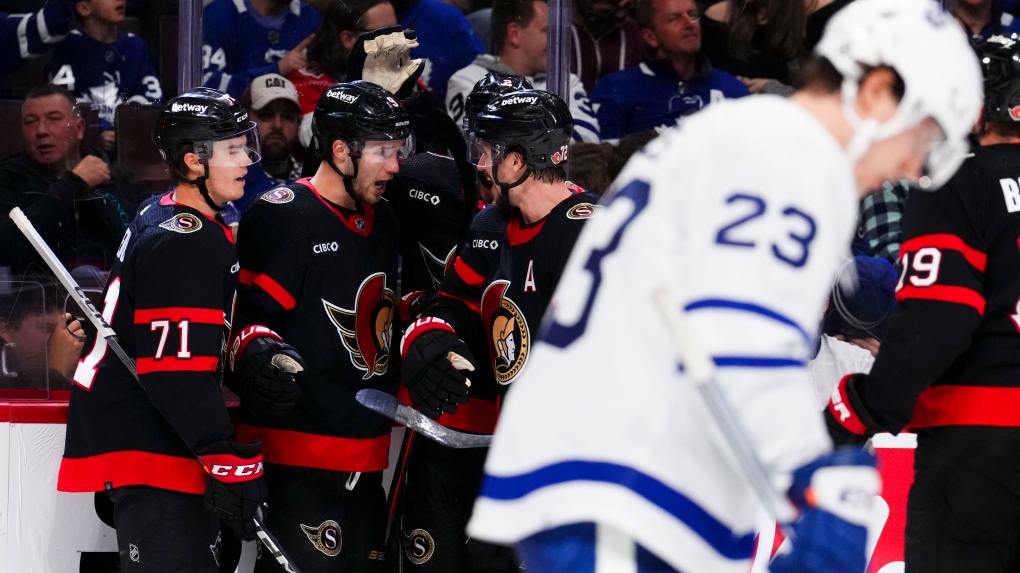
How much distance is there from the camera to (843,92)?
5.04 ft

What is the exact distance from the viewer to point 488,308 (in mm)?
3328

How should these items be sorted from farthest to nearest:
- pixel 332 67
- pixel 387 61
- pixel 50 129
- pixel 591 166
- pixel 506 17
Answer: pixel 506 17 → pixel 332 67 → pixel 591 166 → pixel 50 129 → pixel 387 61

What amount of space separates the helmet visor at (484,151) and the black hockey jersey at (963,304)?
1.05 metres

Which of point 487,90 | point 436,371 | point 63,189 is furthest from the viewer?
point 63,189

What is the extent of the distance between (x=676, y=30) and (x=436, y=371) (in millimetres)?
1950

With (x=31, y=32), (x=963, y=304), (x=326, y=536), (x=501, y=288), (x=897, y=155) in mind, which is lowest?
(x=326, y=536)

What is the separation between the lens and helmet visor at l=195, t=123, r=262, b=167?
120 inches

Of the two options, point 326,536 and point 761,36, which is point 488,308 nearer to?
point 326,536

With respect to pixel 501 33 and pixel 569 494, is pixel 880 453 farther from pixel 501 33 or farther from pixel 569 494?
pixel 569 494

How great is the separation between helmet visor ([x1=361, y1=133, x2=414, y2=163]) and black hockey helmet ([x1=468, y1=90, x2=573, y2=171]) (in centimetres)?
21

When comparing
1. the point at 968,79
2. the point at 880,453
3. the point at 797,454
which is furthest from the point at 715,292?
the point at 880,453

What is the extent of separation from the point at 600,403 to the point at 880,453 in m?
2.38

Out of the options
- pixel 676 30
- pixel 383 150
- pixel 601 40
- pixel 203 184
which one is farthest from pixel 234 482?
pixel 676 30

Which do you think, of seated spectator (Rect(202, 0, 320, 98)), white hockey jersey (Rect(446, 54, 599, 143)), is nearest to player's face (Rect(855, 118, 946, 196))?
white hockey jersey (Rect(446, 54, 599, 143))
